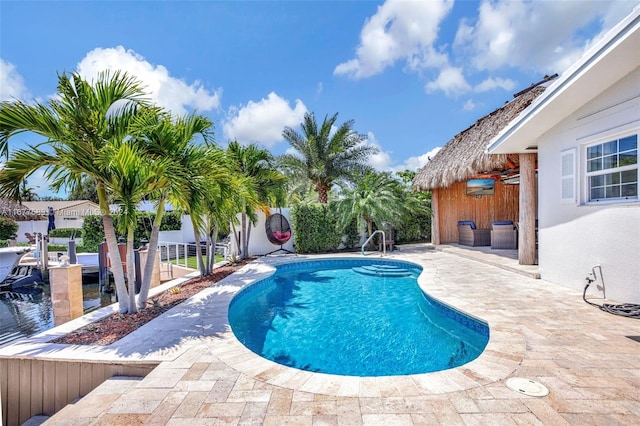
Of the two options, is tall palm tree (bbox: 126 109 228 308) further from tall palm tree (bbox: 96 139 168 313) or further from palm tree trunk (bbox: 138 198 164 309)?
tall palm tree (bbox: 96 139 168 313)

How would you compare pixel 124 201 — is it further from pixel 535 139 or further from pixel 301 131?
pixel 301 131

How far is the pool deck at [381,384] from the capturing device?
2871 millimetres

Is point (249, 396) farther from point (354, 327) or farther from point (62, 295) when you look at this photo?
Result: point (62, 295)

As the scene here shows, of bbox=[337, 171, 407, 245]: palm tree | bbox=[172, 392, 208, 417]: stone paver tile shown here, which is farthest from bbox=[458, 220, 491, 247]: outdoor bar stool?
bbox=[172, 392, 208, 417]: stone paver tile

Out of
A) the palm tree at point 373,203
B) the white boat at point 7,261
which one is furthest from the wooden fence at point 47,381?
the white boat at point 7,261

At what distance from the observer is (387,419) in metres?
2.81

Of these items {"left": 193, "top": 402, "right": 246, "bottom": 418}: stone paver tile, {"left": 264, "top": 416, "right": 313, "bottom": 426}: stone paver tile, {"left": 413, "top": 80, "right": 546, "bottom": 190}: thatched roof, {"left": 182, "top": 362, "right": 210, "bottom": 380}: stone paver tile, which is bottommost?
{"left": 182, "top": 362, "right": 210, "bottom": 380}: stone paver tile

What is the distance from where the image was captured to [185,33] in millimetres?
10750

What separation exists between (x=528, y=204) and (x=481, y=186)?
6483 mm

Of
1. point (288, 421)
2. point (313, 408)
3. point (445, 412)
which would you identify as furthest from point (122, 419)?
point (445, 412)

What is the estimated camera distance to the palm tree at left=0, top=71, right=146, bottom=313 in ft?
16.0

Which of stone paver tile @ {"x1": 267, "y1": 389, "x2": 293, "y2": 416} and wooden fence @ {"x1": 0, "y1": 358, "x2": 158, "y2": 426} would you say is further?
wooden fence @ {"x1": 0, "y1": 358, "x2": 158, "y2": 426}

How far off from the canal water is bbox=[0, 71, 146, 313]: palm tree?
4.40m

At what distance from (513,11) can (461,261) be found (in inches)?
327
